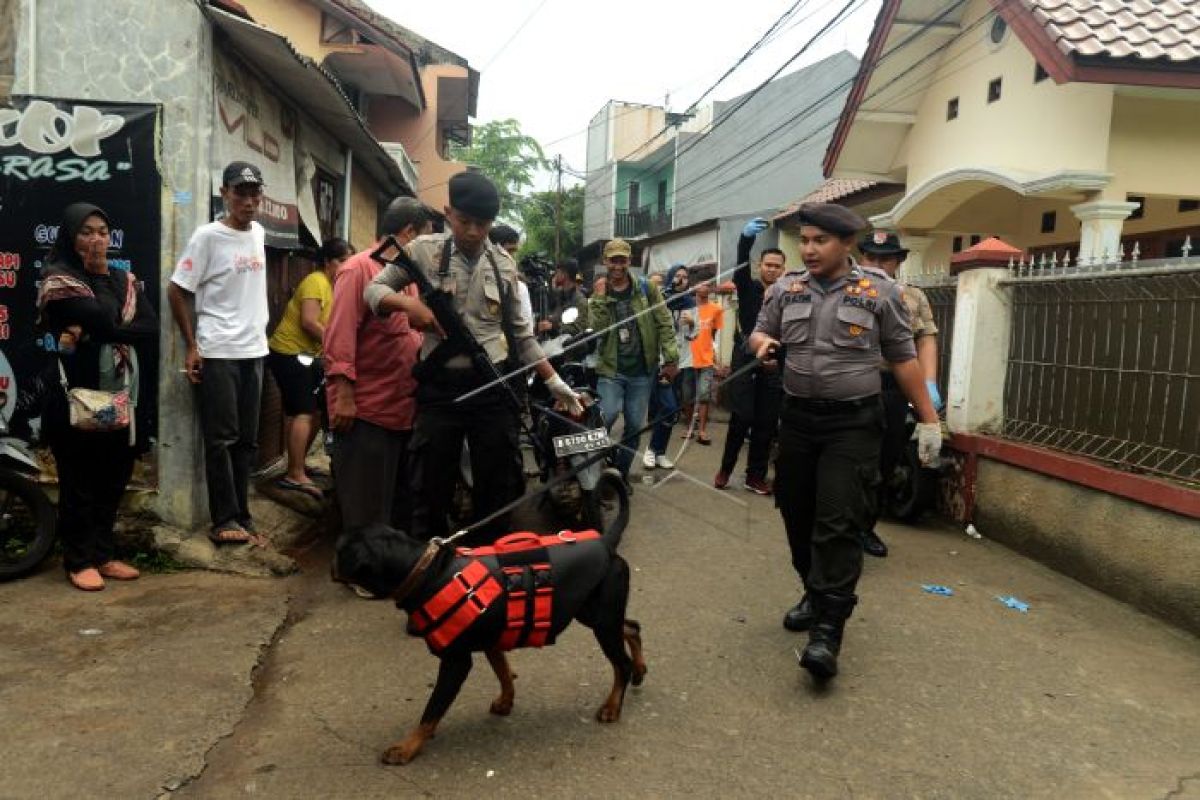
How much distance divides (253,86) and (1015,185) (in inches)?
261

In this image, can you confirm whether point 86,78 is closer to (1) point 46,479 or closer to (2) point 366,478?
(1) point 46,479

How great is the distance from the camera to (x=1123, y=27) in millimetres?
7363

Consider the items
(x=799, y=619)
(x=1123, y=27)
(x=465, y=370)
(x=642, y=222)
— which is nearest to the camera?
(x=465, y=370)

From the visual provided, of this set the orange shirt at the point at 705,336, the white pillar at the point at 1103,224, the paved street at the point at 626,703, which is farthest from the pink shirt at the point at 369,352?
the white pillar at the point at 1103,224

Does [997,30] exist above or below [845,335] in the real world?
above

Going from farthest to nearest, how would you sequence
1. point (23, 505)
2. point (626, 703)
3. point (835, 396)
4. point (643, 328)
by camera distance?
point (643, 328) < point (23, 505) < point (835, 396) < point (626, 703)

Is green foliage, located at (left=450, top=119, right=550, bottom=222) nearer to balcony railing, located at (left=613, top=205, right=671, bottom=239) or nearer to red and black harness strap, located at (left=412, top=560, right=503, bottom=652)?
balcony railing, located at (left=613, top=205, right=671, bottom=239)

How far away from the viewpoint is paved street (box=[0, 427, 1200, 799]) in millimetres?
Result: 2697

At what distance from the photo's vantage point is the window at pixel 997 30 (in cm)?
915

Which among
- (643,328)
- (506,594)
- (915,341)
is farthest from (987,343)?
(506,594)

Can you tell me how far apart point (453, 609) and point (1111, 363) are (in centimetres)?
443

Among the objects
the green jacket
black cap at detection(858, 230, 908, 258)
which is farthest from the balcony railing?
black cap at detection(858, 230, 908, 258)

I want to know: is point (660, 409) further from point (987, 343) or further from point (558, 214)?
point (558, 214)

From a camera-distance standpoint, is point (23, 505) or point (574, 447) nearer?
point (574, 447)
